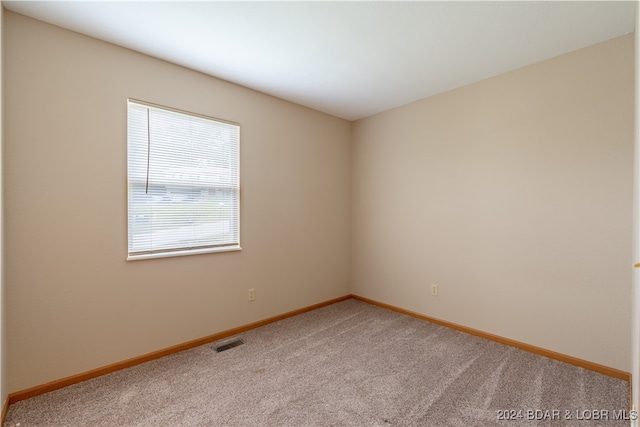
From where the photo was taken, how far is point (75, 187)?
2.09 m

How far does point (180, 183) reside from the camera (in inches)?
103

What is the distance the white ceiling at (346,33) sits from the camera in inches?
72.4

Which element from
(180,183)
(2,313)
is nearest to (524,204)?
(180,183)

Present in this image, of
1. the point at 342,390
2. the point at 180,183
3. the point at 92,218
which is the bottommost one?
the point at 342,390

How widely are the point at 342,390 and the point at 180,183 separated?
2134mm

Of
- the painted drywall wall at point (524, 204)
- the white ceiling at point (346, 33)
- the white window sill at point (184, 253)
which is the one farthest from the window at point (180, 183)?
the painted drywall wall at point (524, 204)

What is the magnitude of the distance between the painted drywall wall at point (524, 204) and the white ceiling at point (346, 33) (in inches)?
11.6

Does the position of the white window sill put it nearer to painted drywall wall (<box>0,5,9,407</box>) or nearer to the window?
the window

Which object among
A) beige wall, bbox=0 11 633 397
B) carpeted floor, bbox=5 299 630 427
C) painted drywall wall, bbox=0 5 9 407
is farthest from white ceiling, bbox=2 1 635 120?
carpeted floor, bbox=5 299 630 427

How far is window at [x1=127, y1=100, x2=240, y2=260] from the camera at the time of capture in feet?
7.80

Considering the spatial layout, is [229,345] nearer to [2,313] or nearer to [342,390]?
[342,390]

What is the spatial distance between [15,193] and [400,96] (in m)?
3.38

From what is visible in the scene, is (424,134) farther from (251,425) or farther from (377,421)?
(251,425)

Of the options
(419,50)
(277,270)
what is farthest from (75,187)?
(419,50)
